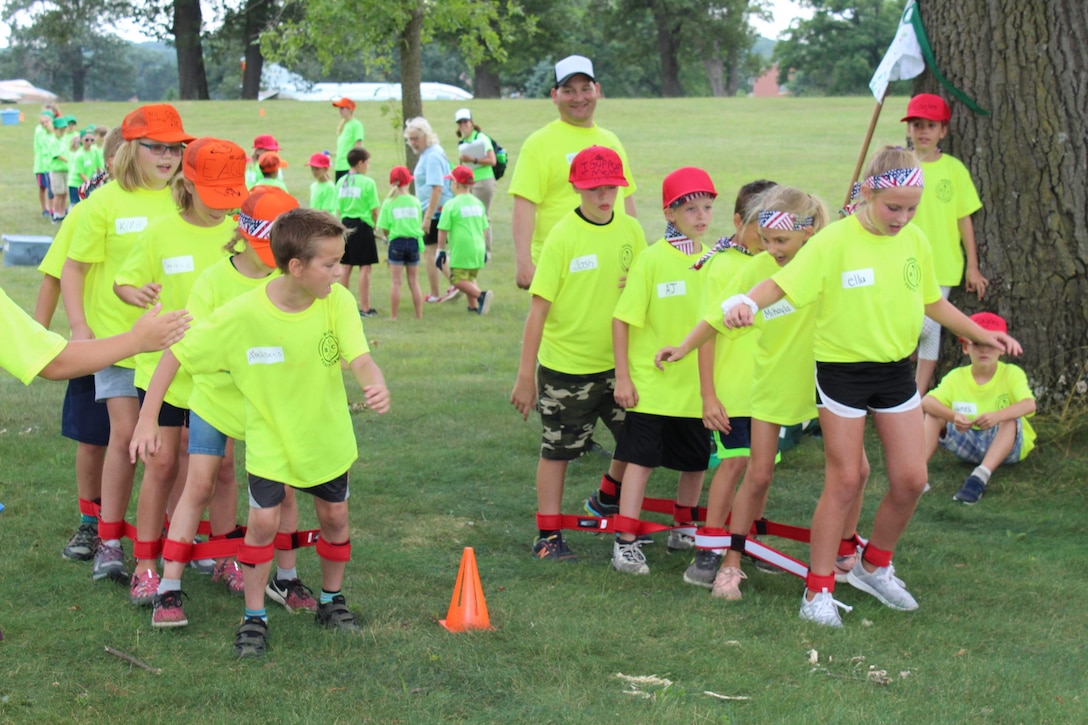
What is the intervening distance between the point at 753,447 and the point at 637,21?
69.8 metres

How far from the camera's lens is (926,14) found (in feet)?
26.0

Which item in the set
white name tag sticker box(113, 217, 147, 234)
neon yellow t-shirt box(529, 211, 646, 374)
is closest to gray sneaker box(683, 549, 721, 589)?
neon yellow t-shirt box(529, 211, 646, 374)

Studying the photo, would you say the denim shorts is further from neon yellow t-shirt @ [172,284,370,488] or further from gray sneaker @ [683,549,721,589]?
gray sneaker @ [683,549,721,589]

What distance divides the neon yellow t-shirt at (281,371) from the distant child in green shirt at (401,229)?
9007 millimetres

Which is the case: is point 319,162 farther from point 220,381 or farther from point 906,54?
point 220,381

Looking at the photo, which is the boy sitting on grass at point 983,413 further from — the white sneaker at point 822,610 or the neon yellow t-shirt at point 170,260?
the neon yellow t-shirt at point 170,260

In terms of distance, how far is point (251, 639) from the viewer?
14.7ft

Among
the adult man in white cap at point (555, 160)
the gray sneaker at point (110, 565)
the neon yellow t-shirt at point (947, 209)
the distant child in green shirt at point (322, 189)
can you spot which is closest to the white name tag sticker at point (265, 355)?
the gray sneaker at point (110, 565)

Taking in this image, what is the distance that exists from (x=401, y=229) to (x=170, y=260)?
28.0ft

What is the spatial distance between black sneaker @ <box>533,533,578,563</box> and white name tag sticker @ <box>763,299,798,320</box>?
61.1 inches

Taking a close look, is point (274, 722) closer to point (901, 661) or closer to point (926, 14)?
point (901, 661)

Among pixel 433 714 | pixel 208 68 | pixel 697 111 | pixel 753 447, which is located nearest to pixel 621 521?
pixel 753 447

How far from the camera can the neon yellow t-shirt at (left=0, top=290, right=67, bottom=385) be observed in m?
3.46

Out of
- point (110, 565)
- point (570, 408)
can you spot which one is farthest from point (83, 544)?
point (570, 408)
